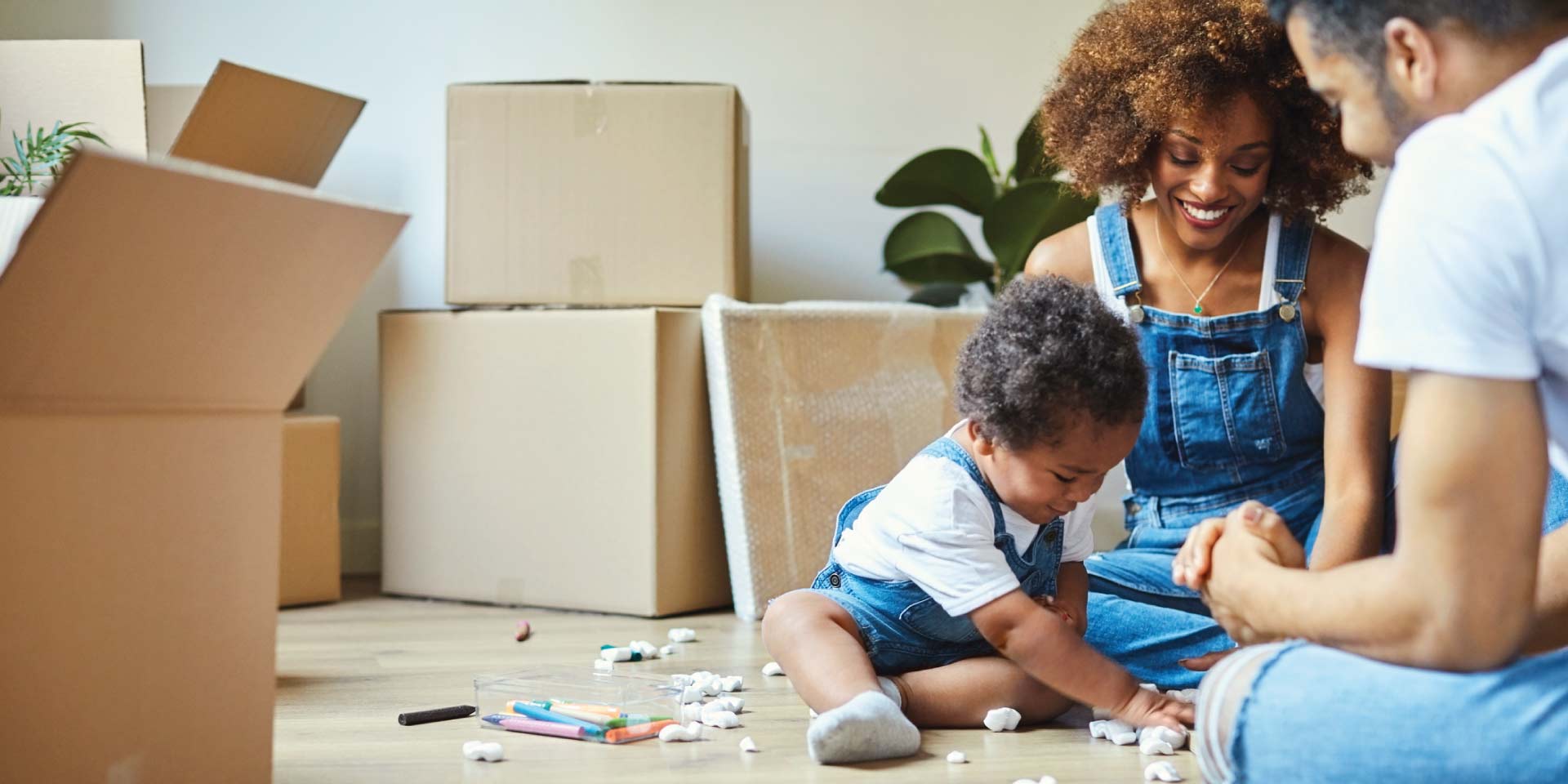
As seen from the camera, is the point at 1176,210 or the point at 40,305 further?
the point at 1176,210

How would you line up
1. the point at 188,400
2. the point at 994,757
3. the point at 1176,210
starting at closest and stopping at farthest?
the point at 188,400
the point at 994,757
the point at 1176,210

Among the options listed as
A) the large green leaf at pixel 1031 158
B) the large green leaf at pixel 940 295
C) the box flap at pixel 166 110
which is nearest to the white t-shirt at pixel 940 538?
the large green leaf at pixel 940 295

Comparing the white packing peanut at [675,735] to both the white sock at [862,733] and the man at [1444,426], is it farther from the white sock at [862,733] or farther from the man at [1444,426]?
the man at [1444,426]

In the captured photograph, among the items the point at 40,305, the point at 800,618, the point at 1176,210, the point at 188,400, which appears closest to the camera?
the point at 40,305

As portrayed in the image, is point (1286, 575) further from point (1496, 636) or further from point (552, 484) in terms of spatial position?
point (552, 484)

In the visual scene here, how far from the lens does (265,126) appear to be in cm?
187

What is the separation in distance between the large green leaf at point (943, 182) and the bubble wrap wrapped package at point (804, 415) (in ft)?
0.72

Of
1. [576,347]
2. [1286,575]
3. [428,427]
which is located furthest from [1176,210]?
[428,427]

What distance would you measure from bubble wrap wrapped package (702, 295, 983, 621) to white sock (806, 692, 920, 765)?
30.8 inches

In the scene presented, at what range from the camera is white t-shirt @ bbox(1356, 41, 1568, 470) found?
657mm

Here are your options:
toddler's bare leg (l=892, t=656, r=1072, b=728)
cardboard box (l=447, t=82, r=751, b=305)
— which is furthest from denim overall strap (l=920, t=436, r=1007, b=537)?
cardboard box (l=447, t=82, r=751, b=305)

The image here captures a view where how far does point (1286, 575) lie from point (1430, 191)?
0.80 feet

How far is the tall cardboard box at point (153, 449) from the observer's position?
779 millimetres

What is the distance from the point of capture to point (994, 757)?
117cm
